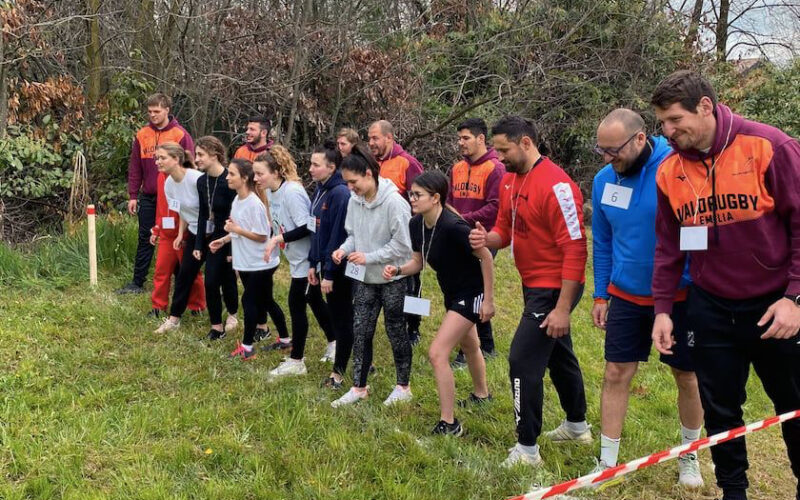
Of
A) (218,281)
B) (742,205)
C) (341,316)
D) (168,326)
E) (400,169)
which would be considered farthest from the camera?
(400,169)

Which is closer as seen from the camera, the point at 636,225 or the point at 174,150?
the point at 636,225

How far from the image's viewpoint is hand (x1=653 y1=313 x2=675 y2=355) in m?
3.04

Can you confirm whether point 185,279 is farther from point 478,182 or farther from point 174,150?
point 478,182

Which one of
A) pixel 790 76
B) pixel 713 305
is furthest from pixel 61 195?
pixel 790 76

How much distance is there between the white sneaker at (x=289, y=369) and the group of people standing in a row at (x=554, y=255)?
2cm

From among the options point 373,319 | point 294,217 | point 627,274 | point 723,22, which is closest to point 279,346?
point 294,217

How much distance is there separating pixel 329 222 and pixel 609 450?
2586 mm

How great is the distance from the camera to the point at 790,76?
1326 centimetres

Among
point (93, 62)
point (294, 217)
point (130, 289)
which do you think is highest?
point (93, 62)

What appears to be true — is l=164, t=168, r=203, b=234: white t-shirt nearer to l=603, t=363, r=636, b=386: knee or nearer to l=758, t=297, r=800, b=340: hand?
l=603, t=363, r=636, b=386: knee

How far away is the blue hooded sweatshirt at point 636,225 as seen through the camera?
3318mm

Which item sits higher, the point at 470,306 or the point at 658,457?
the point at 470,306

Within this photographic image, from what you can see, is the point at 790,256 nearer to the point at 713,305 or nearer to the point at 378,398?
the point at 713,305

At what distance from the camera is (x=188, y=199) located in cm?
609
